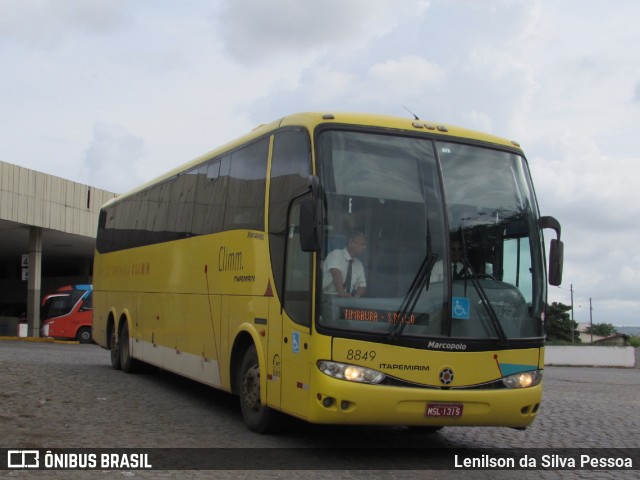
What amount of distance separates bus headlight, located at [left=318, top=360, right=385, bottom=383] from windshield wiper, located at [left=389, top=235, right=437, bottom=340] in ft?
1.28

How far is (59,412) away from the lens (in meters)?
10.6

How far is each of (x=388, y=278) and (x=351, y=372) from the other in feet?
3.18

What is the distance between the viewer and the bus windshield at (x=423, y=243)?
26.6 feet

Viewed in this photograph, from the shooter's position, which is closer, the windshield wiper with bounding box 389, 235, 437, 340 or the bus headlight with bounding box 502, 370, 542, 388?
the windshield wiper with bounding box 389, 235, 437, 340

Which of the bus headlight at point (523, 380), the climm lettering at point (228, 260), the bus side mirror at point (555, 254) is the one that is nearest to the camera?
the bus headlight at point (523, 380)

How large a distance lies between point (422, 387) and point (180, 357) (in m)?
5.82

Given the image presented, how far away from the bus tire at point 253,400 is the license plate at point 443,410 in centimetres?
203

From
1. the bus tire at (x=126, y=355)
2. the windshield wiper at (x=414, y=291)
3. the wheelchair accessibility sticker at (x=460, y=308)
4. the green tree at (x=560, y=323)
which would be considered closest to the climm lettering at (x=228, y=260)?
the windshield wiper at (x=414, y=291)

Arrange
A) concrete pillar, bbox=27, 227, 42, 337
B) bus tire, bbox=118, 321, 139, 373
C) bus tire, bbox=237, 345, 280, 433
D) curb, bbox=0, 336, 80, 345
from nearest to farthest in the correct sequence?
bus tire, bbox=237, 345, 280, 433
bus tire, bbox=118, 321, 139, 373
curb, bbox=0, 336, 80, 345
concrete pillar, bbox=27, 227, 42, 337

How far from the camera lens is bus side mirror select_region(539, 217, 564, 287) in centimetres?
900

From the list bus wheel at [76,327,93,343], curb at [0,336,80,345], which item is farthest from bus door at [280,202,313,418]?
bus wheel at [76,327,93,343]

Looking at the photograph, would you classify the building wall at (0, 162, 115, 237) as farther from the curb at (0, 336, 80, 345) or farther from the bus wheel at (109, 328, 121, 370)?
the bus wheel at (109, 328, 121, 370)

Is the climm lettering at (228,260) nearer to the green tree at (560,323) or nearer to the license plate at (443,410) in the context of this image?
the license plate at (443,410)

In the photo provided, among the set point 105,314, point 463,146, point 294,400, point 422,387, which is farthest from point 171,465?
point 105,314
